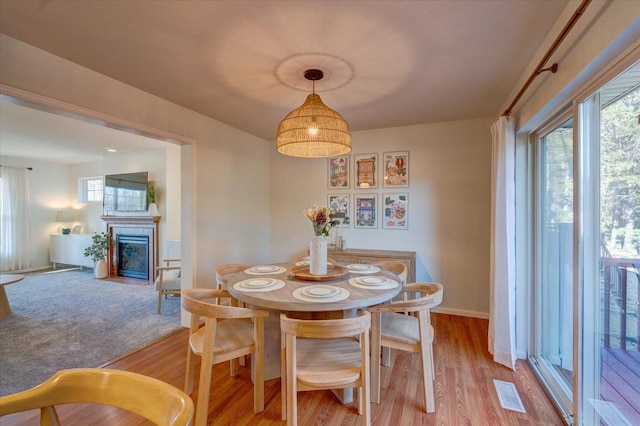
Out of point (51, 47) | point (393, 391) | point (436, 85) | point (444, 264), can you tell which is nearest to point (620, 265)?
point (393, 391)

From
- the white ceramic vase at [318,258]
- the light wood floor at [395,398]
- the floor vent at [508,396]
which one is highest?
the white ceramic vase at [318,258]

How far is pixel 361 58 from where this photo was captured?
200 cm

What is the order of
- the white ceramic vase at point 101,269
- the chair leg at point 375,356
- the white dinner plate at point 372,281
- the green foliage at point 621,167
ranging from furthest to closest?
the white ceramic vase at point 101,269
the white dinner plate at point 372,281
the chair leg at point 375,356
the green foliage at point 621,167

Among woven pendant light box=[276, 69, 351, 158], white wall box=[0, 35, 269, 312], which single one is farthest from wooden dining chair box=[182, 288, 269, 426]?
white wall box=[0, 35, 269, 312]

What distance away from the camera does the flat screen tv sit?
5.20 metres

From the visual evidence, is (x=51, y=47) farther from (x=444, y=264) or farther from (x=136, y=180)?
(x=444, y=264)

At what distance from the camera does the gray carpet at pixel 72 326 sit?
7.72 ft

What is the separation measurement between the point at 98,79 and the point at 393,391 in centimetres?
333

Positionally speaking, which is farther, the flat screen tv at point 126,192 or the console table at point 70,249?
the console table at point 70,249

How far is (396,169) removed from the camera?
371 centimetres

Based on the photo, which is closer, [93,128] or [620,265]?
[620,265]

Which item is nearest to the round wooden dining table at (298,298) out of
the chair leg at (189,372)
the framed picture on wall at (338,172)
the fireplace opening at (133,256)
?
the chair leg at (189,372)

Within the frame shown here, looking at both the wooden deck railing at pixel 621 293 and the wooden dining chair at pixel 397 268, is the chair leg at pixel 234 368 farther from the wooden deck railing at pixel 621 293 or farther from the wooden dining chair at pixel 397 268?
the wooden deck railing at pixel 621 293

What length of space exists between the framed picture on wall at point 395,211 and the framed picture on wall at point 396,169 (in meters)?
0.16
